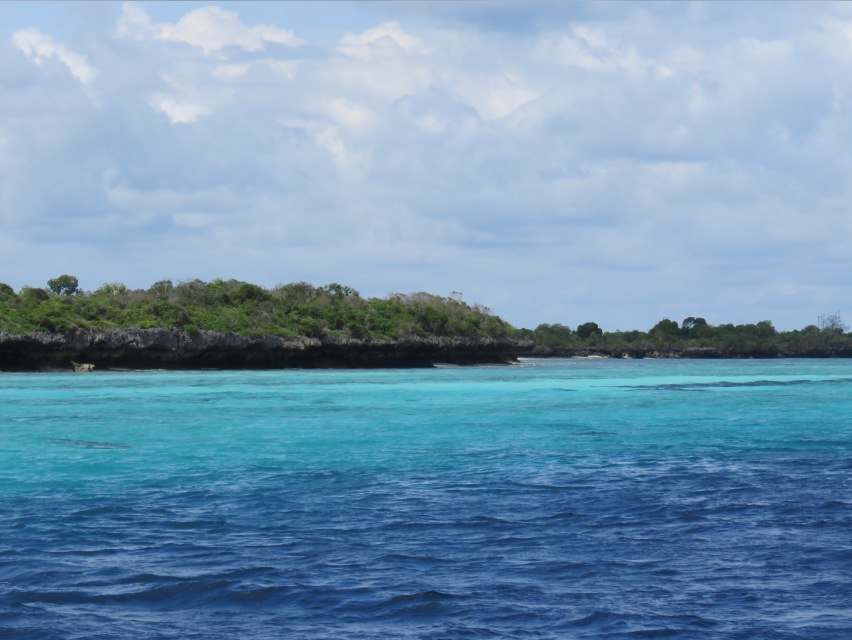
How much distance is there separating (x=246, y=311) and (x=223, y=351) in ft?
27.2

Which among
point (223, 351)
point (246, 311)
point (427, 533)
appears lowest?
point (427, 533)

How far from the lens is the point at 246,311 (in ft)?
238

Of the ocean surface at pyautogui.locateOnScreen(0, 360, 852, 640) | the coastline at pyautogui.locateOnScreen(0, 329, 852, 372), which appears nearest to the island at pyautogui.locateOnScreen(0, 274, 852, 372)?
the coastline at pyautogui.locateOnScreen(0, 329, 852, 372)

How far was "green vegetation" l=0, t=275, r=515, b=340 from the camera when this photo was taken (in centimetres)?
Result: 5847

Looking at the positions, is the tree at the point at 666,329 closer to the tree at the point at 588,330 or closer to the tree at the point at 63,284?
→ the tree at the point at 588,330

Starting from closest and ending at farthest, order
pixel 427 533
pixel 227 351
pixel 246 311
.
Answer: pixel 427 533 → pixel 227 351 → pixel 246 311

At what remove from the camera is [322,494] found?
39.5 ft

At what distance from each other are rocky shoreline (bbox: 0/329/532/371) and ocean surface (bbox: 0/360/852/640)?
36832mm

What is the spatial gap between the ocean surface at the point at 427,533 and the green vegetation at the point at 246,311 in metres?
39.4

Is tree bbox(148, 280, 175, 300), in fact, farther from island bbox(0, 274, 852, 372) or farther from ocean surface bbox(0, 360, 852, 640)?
ocean surface bbox(0, 360, 852, 640)

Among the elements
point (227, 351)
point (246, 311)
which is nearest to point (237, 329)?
point (227, 351)

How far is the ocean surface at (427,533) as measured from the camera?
22.6ft

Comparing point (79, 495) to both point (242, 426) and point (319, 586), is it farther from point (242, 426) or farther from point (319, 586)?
point (242, 426)

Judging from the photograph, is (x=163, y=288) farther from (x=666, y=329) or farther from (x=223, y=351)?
(x=666, y=329)
